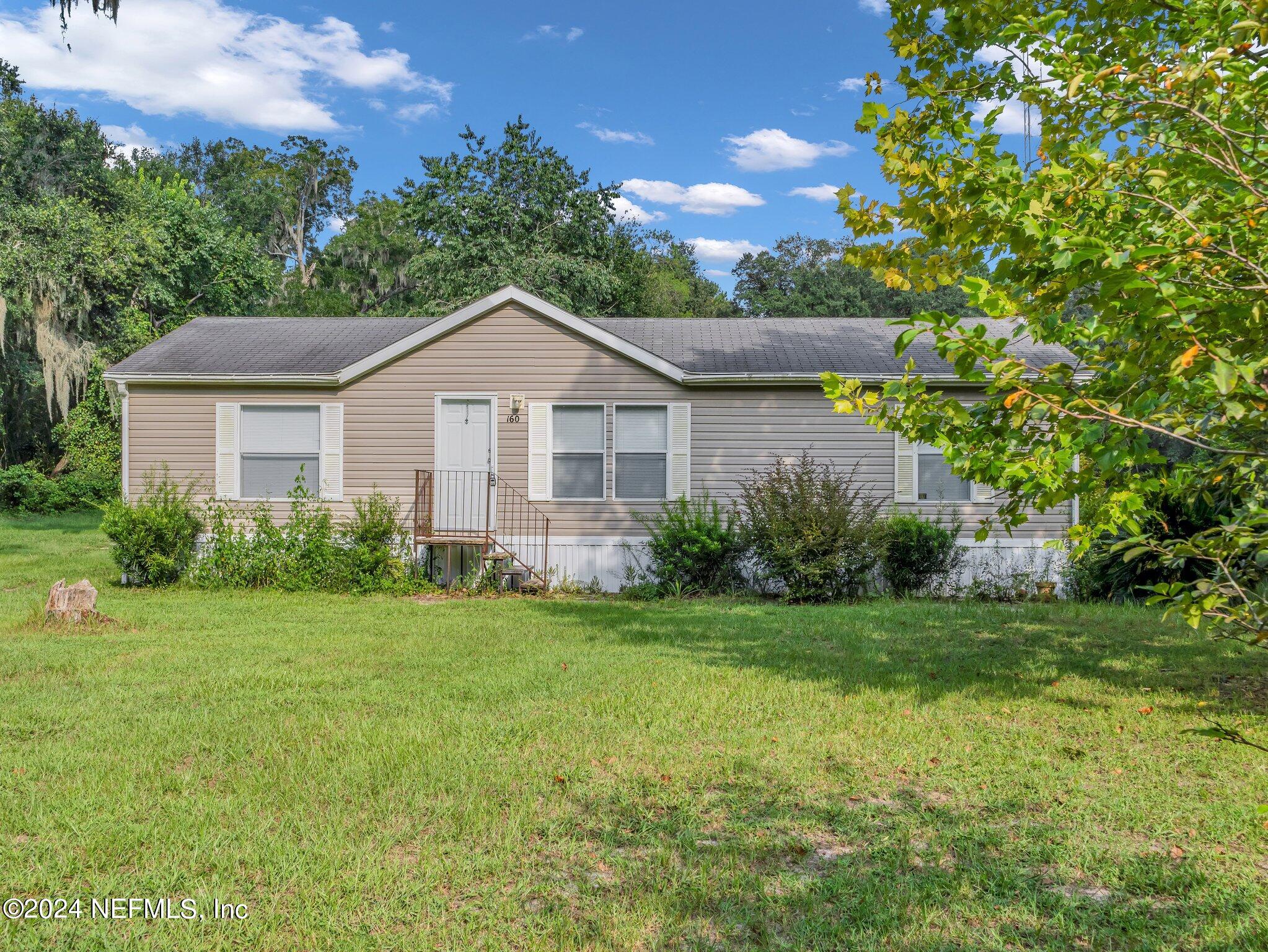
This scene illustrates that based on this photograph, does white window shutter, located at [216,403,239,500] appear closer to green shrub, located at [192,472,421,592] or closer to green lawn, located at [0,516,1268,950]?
green shrub, located at [192,472,421,592]

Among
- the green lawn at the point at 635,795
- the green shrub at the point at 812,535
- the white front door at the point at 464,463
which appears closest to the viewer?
the green lawn at the point at 635,795

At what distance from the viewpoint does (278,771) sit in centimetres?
432

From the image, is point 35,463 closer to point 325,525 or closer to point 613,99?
point 325,525

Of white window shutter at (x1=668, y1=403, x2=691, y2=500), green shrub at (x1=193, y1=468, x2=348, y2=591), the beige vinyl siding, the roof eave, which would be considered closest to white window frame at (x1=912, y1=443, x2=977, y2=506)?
the beige vinyl siding

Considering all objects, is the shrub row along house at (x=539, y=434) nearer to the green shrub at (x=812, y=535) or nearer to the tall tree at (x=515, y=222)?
the green shrub at (x=812, y=535)

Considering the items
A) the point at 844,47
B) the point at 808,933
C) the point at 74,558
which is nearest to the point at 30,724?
the point at 808,933

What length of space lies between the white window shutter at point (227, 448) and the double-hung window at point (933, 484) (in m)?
9.86

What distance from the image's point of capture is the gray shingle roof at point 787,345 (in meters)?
A: 12.0

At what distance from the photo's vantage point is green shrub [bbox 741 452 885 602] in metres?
10.7

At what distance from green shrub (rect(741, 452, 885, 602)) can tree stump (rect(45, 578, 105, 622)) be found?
7.53 meters

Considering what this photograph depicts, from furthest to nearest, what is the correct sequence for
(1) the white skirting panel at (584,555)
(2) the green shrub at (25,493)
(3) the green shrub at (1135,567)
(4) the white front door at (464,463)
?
(2) the green shrub at (25,493) < (4) the white front door at (464,463) < (1) the white skirting panel at (584,555) < (3) the green shrub at (1135,567)

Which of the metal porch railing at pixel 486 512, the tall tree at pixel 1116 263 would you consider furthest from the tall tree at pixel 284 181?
the tall tree at pixel 1116 263

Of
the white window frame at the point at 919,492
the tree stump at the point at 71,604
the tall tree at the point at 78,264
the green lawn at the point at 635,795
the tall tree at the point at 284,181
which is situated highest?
the tall tree at the point at 284,181

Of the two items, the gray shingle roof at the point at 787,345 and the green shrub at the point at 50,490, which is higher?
the gray shingle roof at the point at 787,345
